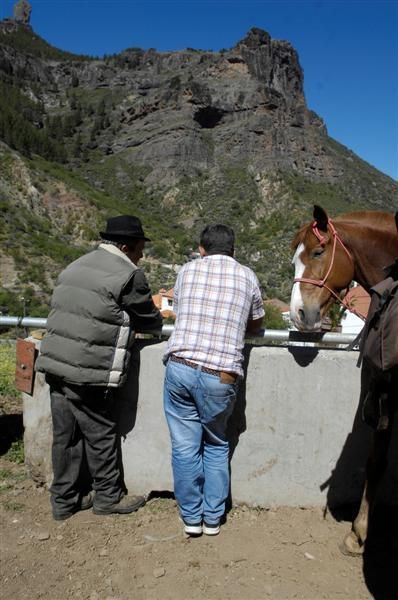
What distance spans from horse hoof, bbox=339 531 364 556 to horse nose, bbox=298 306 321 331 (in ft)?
4.42

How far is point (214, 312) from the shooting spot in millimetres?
2881

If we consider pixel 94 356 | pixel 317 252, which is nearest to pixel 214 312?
pixel 94 356

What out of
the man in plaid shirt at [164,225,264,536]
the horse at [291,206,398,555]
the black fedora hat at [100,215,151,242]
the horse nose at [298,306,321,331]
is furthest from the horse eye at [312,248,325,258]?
the black fedora hat at [100,215,151,242]

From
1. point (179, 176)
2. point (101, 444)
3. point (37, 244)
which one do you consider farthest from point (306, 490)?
point (179, 176)

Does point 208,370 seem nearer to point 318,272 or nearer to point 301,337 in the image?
point 301,337

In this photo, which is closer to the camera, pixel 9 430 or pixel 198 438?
pixel 198 438

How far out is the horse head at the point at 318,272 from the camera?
3.17 m

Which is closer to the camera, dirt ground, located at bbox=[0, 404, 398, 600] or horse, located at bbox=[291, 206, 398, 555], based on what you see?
dirt ground, located at bbox=[0, 404, 398, 600]

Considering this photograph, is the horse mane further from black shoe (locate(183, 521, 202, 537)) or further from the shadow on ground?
the shadow on ground

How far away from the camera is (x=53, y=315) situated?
3.05 meters

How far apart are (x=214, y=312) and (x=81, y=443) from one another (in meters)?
1.38

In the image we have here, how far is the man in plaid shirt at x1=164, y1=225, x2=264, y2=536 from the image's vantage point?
112 inches

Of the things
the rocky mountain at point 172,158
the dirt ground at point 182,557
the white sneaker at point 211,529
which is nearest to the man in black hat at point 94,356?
the dirt ground at point 182,557

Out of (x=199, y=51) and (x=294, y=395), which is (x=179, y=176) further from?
(x=294, y=395)
